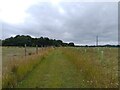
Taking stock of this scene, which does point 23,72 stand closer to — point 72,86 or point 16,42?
point 72,86

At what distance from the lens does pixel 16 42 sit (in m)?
86.1

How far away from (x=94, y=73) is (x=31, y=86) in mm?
2187

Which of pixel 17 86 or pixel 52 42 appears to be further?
pixel 52 42

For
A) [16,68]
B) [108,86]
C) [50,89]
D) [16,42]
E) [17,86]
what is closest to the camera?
[108,86]

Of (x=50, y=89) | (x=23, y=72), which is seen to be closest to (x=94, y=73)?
(x=50, y=89)

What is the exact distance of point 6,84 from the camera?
8.45 meters

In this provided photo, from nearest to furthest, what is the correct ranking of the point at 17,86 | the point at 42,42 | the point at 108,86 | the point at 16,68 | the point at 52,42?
the point at 108,86
the point at 17,86
the point at 16,68
the point at 42,42
the point at 52,42

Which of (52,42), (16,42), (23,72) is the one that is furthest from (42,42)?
(23,72)

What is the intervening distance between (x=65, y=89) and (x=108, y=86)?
1778mm

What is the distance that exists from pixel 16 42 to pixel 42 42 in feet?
77.8

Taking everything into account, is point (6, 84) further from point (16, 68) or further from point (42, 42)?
point (42, 42)

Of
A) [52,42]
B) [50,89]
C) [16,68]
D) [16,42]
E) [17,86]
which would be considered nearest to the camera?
[50,89]

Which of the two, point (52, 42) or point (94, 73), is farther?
point (52, 42)

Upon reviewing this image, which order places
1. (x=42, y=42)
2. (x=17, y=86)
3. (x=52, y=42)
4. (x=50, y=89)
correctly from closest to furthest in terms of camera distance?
(x=50, y=89) < (x=17, y=86) < (x=42, y=42) < (x=52, y=42)
